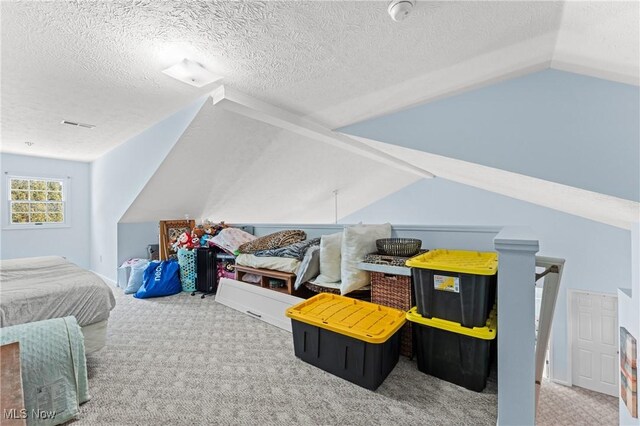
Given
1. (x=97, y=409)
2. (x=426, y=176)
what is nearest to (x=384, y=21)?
(x=97, y=409)

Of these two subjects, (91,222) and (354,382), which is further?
(91,222)

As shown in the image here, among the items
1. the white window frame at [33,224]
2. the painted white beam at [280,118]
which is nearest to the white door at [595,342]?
the painted white beam at [280,118]

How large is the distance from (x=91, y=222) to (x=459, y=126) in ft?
21.8

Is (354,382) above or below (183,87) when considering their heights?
below

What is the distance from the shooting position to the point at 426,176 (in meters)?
5.98

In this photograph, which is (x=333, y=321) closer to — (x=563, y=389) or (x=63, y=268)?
(x=63, y=268)

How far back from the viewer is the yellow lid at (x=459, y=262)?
1590 mm

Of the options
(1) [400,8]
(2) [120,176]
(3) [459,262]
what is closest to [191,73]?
(1) [400,8]

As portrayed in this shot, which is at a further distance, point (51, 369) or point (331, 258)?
point (331, 258)

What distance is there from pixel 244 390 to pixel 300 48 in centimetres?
224

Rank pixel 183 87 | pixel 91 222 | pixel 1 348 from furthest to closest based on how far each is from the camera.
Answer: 1. pixel 91 222
2. pixel 183 87
3. pixel 1 348

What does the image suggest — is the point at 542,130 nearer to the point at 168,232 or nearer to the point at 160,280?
the point at 160,280

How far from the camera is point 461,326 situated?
1.64 meters

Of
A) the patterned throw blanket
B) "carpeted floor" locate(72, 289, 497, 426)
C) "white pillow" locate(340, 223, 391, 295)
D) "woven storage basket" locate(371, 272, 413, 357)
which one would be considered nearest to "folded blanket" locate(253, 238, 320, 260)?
"white pillow" locate(340, 223, 391, 295)
